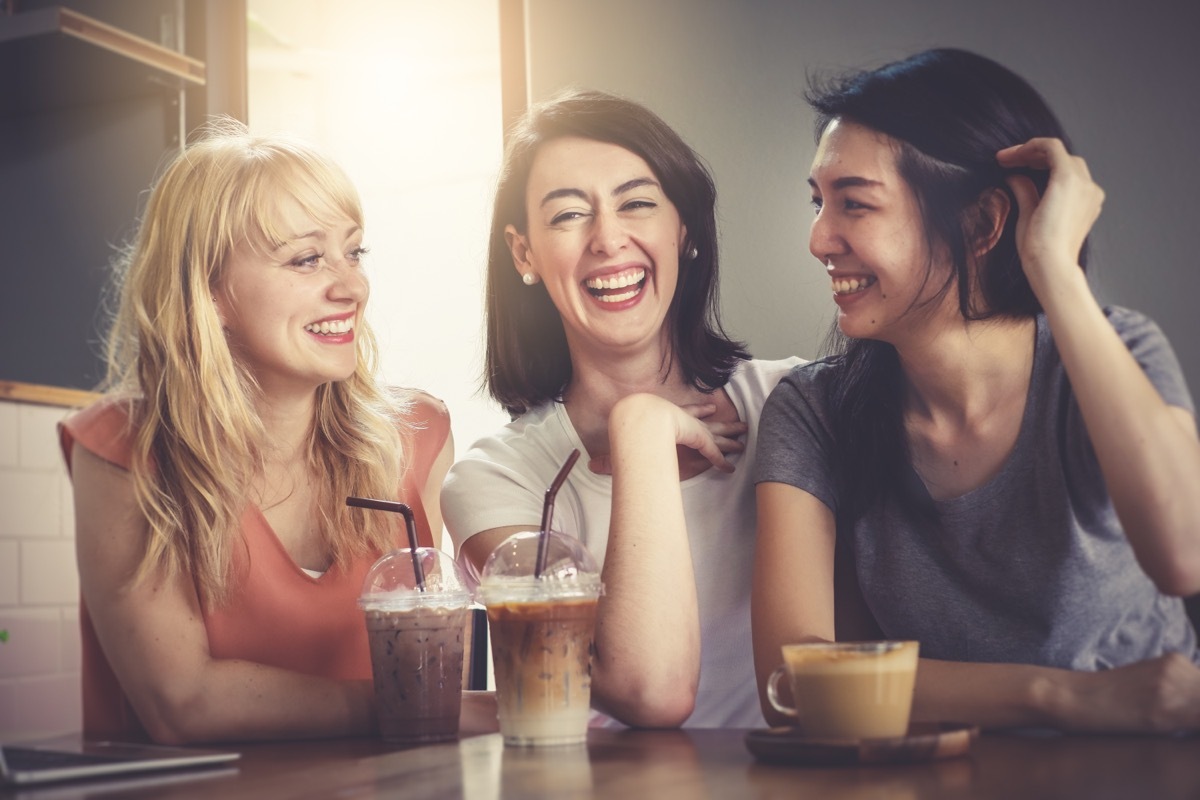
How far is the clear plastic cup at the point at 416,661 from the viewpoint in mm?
1236

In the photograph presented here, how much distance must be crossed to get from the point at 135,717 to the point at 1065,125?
5.59 feet

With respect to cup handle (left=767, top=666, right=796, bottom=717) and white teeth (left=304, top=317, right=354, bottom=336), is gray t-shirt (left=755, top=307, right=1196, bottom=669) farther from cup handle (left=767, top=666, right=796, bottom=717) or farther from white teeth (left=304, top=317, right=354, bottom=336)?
white teeth (left=304, top=317, right=354, bottom=336)

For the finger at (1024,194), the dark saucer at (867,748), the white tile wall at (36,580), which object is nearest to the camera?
the dark saucer at (867,748)

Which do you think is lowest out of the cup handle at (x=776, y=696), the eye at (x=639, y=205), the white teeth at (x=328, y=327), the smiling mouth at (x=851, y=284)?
the cup handle at (x=776, y=696)

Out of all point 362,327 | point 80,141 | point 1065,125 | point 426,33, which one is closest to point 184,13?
point 80,141

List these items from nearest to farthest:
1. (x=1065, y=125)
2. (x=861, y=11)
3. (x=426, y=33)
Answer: (x=1065, y=125) < (x=861, y=11) < (x=426, y=33)

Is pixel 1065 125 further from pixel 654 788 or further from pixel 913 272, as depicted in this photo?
pixel 654 788

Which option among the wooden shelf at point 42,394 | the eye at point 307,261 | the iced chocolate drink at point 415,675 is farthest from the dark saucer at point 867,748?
the wooden shelf at point 42,394

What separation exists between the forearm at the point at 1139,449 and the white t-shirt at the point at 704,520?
566mm

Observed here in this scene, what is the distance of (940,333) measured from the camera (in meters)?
1.58

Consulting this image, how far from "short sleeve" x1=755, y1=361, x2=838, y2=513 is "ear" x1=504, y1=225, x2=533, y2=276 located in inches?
19.7

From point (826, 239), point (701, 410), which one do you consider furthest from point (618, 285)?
point (826, 239)

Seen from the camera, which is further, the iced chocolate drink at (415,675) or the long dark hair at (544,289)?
the long dark hair at (544,289)

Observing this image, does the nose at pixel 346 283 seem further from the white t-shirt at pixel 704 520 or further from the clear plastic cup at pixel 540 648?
the clear plastic cup at pixel 540 648
